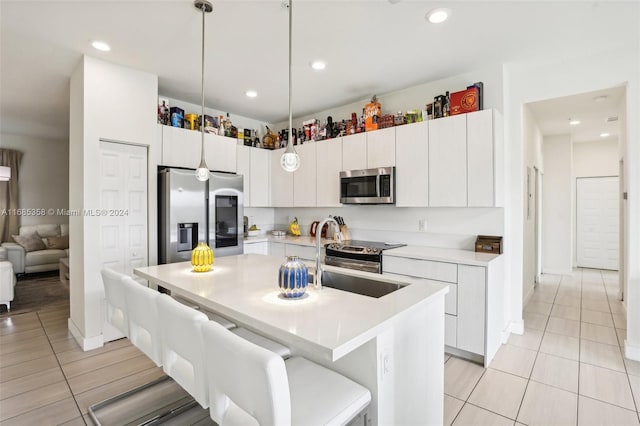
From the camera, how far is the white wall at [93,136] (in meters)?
2.92

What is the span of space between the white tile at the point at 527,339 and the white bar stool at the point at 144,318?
3092 millimetres

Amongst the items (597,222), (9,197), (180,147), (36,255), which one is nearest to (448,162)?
(180,147)

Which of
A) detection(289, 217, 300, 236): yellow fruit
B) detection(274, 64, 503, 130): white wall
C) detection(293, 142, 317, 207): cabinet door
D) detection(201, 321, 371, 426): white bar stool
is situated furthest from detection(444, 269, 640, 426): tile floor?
detection(289, 217, 300, 236): yellow fruit

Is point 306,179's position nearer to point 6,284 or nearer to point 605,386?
point 605,386

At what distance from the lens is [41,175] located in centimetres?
655

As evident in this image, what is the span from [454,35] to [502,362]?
2696 mm

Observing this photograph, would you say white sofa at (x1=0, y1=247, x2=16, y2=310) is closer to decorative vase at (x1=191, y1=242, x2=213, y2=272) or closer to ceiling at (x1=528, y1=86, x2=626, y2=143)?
decorative vase at (x1=191, y1=242, x2=213, y2=272)

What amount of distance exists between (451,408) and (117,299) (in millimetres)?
2193

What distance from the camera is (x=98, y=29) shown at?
245cm

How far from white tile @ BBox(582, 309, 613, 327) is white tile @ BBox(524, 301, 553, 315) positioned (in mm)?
350

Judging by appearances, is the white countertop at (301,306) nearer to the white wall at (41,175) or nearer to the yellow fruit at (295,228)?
the yellow fruit at (295,228)

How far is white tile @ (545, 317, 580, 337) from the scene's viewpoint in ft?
10.9

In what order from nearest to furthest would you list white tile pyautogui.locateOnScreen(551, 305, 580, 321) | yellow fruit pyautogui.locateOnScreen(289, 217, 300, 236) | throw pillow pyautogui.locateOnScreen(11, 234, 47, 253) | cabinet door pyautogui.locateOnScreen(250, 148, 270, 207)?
1. white tile pyautogui.locateOnScreen(551, 305, 580, 321)
2. cabinet door pyautogui.locateOnScreen(250, 148, 270, 207)
3. yellow fruit pyautogui.locateOnScreen(289, 217, 300, 236)
4. throw pillow pyautogui.locateOnScreen(11, 234, 47, 253)

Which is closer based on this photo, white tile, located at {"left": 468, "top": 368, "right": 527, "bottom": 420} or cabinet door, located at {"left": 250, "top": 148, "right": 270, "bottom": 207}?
white tile, located at {"left": 468, "top": 368, "right": 527, "bottom": 420}
